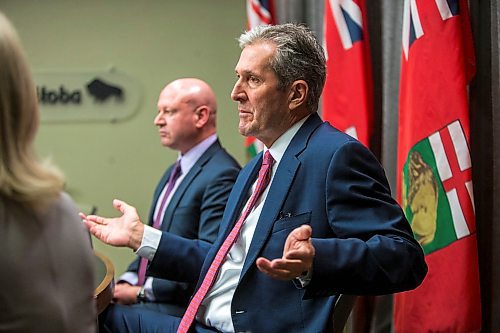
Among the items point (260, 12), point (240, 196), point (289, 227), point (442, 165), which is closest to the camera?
point (289, 227)

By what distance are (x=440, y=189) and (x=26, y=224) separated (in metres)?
1.81

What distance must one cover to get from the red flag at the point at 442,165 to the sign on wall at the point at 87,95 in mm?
2266

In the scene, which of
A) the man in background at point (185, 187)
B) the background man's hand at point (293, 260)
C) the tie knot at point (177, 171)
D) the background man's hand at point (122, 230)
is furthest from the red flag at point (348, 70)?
the background man's hand at point (293, 260)

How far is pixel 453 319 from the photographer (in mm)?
2656

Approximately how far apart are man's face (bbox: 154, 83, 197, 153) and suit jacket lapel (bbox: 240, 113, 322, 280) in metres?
1.16

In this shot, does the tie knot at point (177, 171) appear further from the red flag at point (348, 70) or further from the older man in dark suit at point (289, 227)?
the older man in dark suit at point (289, 227)

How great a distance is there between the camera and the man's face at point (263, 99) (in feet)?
6.84

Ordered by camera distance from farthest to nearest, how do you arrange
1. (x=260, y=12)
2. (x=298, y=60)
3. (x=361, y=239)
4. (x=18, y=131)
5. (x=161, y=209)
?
(x=260, y=12) < (x=161, y=209) < (x=298, y=60) < (x=361, y=239) < (x=18, y=131)

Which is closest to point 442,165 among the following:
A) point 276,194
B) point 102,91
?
point 276,194

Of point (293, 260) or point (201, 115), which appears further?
point (201, 115)

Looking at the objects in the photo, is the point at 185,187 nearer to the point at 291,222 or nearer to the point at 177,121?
the point at 177,121

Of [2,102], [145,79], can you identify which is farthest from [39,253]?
[145,79]

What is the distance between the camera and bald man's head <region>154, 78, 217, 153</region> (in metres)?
3.13

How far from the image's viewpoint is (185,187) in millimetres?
2926
